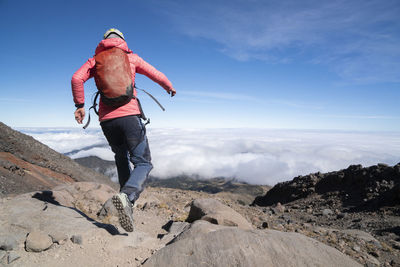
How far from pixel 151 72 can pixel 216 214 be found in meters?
3.97

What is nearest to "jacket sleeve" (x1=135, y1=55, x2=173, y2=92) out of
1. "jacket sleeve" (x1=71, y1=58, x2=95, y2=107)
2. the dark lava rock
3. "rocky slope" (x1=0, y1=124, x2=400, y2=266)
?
"jacket sleeve" (x1=71, y1=58, x2=95, y2=107)

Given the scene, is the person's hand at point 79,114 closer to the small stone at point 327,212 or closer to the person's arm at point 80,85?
the person's arm at point 80,85

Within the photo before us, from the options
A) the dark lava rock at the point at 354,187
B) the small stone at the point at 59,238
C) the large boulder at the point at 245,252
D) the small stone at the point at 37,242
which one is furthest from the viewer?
the dark lava rock at the point at 354,187

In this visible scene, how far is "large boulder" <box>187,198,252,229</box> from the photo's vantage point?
5907mm

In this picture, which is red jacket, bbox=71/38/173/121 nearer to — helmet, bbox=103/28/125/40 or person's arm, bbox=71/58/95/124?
person's arm, bbox=71/58/95/124

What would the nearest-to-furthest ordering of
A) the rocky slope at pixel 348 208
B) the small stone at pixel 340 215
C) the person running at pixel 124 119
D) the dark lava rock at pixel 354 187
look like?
the person running at pixel 124 119
the rocky slope at pixel 348 208
the small stone at pixel 340 215
the dark lava rock at pixel 354 187

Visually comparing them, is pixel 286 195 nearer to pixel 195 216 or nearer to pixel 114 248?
pixel 195 216

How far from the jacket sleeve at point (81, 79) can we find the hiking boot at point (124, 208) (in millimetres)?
1792

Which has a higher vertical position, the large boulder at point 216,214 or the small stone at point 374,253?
the large boulder at point 216,214

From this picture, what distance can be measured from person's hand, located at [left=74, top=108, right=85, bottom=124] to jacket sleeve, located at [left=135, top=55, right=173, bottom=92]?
130 cm

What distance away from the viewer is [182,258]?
3404mm

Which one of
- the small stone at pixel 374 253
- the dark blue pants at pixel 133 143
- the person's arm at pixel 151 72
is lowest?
the small stone at pixel 374 253

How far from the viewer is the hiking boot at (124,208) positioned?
12.4ft

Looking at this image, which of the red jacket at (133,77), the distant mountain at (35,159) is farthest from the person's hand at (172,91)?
the distant mountain at (35,159)
